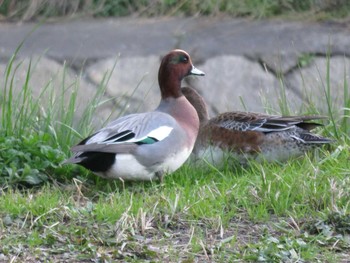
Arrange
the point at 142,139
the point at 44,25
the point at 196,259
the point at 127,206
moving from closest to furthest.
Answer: the point at 196,259
the point at 127,206
the point at 142,139
the point at 44,25

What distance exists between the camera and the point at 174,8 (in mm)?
10953

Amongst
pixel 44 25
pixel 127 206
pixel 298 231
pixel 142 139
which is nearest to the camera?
pixel 298 231

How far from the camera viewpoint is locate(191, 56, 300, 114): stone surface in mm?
10203

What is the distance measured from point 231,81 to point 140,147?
12.1 feet

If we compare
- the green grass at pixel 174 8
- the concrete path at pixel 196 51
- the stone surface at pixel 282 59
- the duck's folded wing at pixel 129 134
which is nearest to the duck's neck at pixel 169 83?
the duck's folded wing at pixel 129 134

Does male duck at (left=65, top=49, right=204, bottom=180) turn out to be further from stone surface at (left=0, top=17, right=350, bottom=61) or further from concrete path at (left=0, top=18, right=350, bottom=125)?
stone surface at (left=0, top=17, right=350, bottom=61)

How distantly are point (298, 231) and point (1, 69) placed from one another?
5036 mm

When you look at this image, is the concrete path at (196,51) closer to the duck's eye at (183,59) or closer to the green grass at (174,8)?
the green grass at (174,8)

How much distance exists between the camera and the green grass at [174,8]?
10.8 metres

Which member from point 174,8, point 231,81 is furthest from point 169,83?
point 174,8

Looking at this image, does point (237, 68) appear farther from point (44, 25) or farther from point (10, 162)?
point (10, 162)

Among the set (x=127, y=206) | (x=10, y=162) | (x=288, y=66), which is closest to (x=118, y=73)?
(x=288, y=66)

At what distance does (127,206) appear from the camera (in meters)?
5.96

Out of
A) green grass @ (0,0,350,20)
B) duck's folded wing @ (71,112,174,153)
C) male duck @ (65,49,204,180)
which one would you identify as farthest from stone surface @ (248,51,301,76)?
duck's folded wing @ (71,112,174,153)
